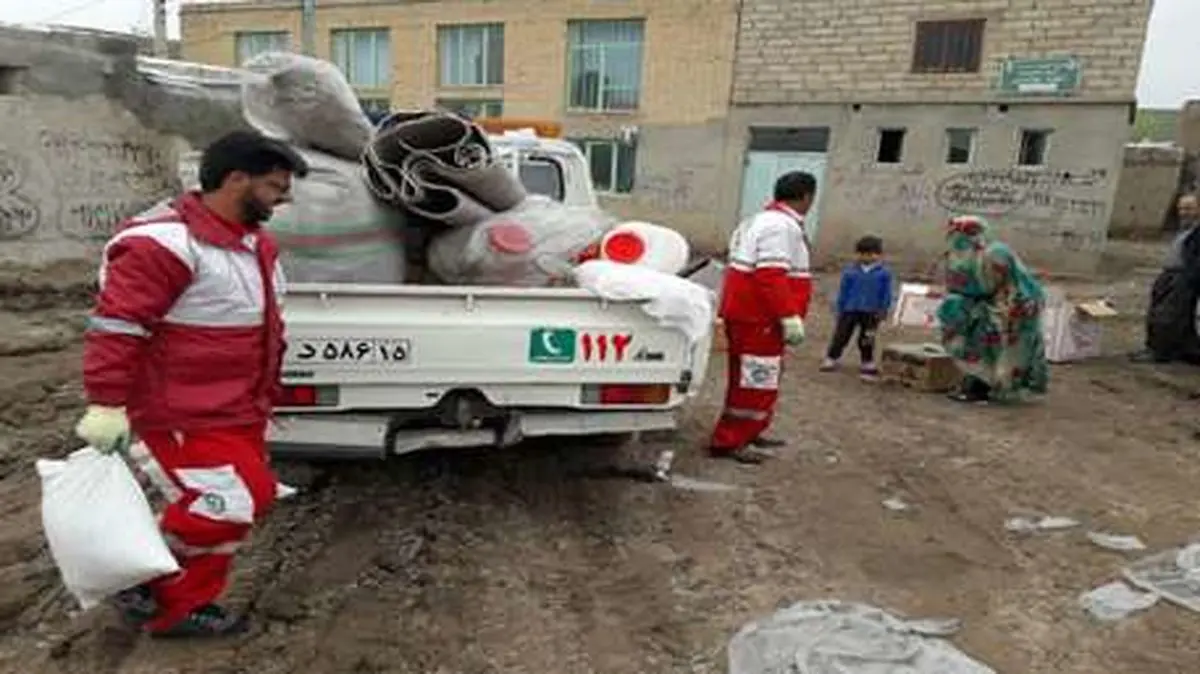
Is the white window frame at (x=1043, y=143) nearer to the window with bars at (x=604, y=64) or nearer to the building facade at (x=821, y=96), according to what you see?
the building facade at (x=821, y=96)

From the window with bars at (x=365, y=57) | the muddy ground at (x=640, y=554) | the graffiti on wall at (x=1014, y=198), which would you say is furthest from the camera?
the window with bars at (x=365, y=57)

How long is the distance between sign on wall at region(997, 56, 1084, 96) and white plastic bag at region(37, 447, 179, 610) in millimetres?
17156

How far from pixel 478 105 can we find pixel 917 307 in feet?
51.6

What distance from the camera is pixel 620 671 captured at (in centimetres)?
312

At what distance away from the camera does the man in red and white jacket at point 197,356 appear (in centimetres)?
268

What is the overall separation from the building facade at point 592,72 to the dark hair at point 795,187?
15293mm

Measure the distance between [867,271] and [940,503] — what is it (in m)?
3.41

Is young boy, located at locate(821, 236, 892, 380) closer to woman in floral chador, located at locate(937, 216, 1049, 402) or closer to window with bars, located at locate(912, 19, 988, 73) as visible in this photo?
woman in floral chador, located at locate(937, 216, 1049, 402)

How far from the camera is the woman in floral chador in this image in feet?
22.6

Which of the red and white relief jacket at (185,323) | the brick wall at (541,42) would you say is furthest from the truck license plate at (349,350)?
the brick wall at (541,42)

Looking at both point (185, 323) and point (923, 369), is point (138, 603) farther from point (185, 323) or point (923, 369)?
point (923, 369)

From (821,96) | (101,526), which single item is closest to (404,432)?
(101,526)

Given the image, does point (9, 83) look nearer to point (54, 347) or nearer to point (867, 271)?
point (54, 347)

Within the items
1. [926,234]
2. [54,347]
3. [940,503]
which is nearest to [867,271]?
[940,503]
